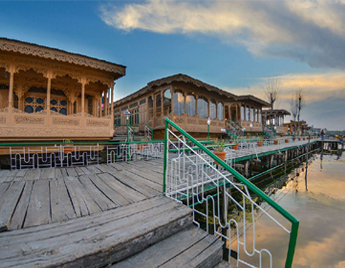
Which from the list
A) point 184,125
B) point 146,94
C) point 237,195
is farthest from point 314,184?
point 146,94

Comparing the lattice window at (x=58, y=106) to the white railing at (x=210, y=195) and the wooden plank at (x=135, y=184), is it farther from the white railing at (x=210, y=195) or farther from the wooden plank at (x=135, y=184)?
the white railing at (x=210, y=195)

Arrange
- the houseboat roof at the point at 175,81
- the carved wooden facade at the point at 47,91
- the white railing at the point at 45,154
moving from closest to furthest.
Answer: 1. the white railing at the point at 45,154
2. the carved wooden facade at the point at 47,91
3. the houseboat roof at the point at 175,81

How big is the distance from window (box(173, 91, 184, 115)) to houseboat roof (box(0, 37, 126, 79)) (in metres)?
5.56

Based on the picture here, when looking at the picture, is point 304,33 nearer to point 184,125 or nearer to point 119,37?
point 184,125

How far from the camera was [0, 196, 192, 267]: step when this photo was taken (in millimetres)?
1526

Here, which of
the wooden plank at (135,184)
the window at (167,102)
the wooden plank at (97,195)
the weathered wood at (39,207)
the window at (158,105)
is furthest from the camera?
the window at (158,105)

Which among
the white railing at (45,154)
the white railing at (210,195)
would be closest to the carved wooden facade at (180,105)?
the white railing at (45,154)

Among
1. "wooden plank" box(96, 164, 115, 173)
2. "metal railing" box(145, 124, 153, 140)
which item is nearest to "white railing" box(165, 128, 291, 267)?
"wooden plank" box(96, 164, 115, 173)

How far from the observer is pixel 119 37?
29.7m

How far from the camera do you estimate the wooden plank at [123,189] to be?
3.04 metres

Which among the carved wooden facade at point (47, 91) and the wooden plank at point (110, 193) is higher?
the carved wooden facade at point (47, 91)

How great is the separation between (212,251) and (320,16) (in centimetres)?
2064

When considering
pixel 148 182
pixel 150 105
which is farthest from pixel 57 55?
pixel 148 182

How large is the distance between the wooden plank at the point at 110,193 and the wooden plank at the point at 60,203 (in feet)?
2.09
